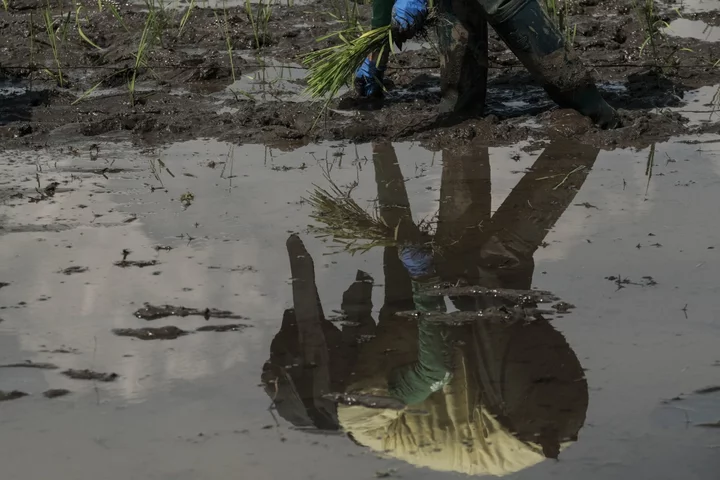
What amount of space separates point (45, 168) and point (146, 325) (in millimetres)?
2034

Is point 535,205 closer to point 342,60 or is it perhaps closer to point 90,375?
point 342,60

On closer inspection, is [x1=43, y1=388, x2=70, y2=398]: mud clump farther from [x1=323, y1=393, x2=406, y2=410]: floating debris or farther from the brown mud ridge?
the brown mud ridge

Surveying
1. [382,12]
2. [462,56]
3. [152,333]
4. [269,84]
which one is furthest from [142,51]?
[152,333]

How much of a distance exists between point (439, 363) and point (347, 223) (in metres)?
1.39

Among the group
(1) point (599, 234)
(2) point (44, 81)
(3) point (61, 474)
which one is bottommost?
(3) point (61, 474)

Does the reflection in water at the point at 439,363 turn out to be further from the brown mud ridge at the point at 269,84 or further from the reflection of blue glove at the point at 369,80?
the reflection of blue glove at the point at 369,80

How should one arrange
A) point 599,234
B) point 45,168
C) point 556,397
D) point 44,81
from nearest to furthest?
point 556,397 < point 599,234 < point 45,168 < point 44,81

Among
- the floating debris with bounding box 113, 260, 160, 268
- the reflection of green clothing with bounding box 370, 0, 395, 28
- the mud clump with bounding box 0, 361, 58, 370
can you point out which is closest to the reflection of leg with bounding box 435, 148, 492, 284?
the reflection of green clothing with bounding box 370, 0, 395, 28

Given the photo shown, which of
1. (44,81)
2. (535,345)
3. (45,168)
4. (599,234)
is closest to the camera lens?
(535,345)

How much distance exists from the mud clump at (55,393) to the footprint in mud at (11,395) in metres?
0.06

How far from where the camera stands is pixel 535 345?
3307 mm

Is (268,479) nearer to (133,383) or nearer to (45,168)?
(133,383)

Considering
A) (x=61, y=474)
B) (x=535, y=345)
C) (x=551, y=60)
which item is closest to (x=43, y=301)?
(x=61, y=474)

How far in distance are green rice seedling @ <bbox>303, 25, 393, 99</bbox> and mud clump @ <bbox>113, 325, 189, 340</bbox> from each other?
233 cm
